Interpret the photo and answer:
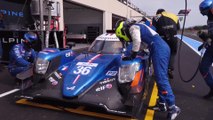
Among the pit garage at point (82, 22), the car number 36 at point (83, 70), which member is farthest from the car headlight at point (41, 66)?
the pit garage at point (82, 22)

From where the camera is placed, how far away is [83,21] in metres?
21.8

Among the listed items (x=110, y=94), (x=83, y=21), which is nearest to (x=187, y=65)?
(x=110, y=94)

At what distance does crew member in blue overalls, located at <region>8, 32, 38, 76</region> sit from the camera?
4.99 metres

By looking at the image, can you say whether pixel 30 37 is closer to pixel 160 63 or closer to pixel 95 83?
pixel 95 83

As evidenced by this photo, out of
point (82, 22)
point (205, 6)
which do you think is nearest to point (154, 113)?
point (205, 6)

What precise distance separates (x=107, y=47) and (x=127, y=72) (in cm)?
156

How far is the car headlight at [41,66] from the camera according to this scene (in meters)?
4.11

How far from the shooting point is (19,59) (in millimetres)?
4988

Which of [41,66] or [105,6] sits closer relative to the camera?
[41,66]

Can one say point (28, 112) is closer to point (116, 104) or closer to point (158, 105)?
point (116, 104)

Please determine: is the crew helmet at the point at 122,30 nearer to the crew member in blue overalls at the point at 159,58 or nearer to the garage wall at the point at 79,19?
the crew member in blue overalls at the point at 159,58

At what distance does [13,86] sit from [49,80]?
1.66 metres

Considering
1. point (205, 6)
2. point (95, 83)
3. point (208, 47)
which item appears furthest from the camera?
point (208, 47)

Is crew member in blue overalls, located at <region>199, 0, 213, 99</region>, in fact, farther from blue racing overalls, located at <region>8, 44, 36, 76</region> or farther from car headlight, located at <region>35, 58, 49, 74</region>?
blue racing overalls, located at <region>8, 44, 36, 76</region>
